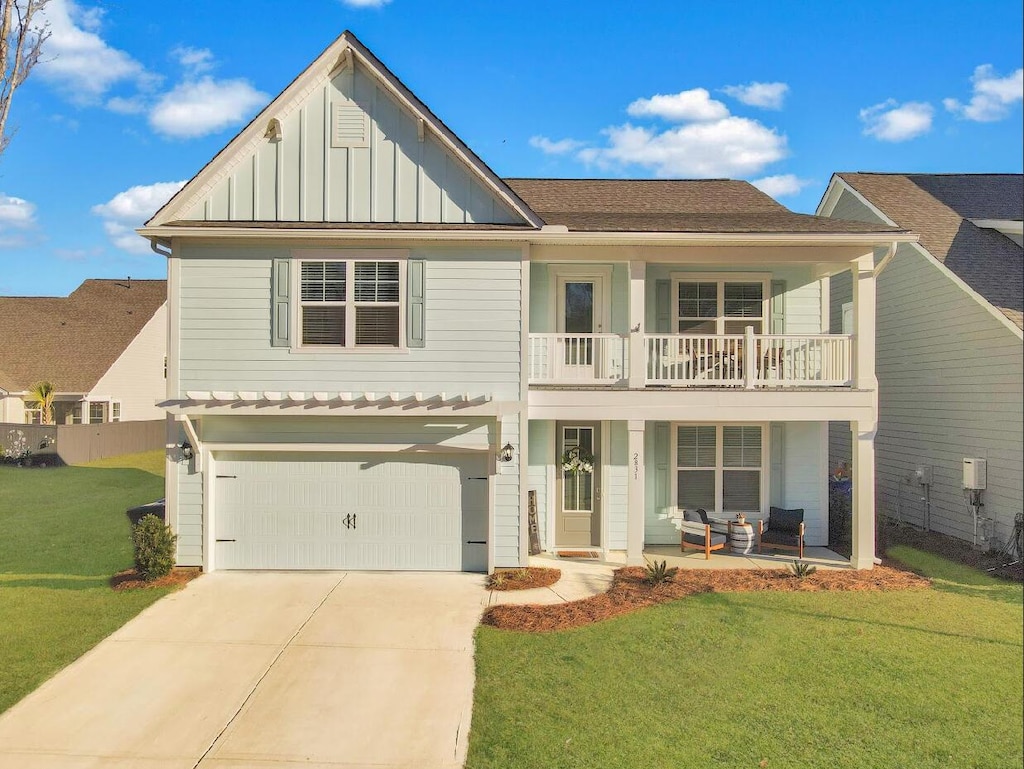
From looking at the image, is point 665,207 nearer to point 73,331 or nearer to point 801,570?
point 801,570

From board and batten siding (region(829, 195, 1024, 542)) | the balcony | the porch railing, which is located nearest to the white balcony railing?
the balcony

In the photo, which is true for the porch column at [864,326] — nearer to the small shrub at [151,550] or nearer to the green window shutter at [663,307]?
the green window shutter at [663,307]

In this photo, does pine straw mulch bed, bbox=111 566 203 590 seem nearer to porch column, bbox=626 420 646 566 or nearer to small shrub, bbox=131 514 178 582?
small shrub, bbox=131 514 178 582

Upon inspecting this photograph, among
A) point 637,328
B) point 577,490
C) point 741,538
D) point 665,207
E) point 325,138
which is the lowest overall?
point 741,538

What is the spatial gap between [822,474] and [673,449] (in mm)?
2675

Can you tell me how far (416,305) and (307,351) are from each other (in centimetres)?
168

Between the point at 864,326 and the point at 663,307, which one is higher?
the point at 663,307

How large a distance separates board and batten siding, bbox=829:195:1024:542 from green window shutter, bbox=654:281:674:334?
3.88 meters

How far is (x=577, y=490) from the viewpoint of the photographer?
10102 millimetres

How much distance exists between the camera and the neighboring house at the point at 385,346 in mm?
8500

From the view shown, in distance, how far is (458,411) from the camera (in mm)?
8352

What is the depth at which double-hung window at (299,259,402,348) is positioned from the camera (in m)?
8.66

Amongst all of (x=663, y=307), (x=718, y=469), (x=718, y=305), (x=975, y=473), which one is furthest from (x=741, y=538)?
(x=663, y=307)

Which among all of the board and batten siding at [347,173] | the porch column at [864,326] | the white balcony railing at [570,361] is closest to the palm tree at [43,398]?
the board and batten siding at [347,173]
